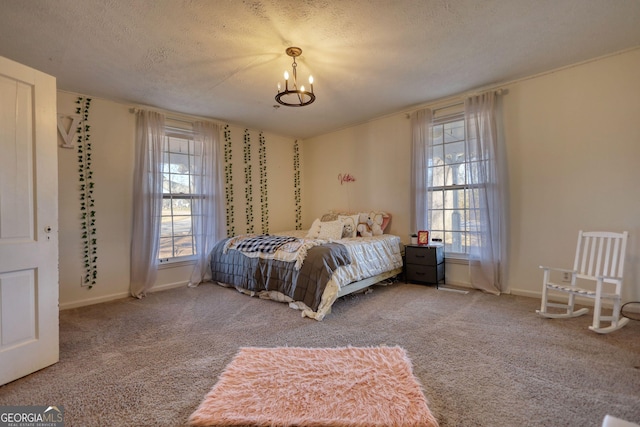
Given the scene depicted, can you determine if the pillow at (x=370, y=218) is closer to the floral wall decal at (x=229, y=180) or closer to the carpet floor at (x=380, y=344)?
the carpet floor at (x=380, y=344)

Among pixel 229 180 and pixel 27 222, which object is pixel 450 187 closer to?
pixel 229 180

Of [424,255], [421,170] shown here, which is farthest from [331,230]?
[421,170]

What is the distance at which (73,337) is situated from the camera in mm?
2486

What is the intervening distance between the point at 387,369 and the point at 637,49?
3.73 metres

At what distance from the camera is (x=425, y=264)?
3.84 meters

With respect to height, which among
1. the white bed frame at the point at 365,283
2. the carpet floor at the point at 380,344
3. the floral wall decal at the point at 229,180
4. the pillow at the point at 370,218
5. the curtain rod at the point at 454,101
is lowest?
the carpet floor at the point at 380,344

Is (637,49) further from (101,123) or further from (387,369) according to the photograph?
(101,123)

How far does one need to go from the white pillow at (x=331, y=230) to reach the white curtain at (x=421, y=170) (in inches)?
41.9

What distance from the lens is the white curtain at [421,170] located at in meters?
4.02

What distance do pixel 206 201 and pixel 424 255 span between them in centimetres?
322

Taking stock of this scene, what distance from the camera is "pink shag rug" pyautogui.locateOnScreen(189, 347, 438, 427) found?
1.44 metres

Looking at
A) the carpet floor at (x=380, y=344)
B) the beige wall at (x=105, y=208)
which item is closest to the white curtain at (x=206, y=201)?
the beige wall at (x=105, y=208)

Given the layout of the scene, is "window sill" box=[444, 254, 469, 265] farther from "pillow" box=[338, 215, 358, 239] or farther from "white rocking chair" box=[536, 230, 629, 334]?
"pillow" box=[338, 215, 358, 239]

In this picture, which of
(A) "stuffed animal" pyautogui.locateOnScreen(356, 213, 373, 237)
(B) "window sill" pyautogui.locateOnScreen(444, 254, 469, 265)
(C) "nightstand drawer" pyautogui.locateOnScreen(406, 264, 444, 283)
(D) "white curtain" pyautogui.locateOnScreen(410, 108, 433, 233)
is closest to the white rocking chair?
(B) "window sill" pyautogui.locateOnScreen(444, 254, 469, 265)
